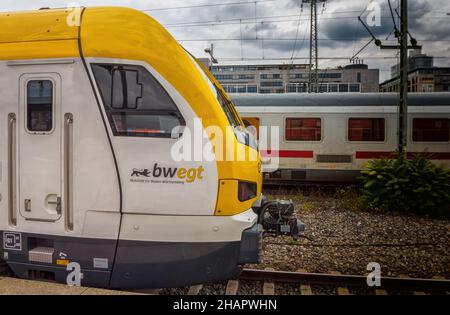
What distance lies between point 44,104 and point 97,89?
646 mm

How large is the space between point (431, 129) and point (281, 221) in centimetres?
1012

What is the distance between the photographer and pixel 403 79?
10711 mm

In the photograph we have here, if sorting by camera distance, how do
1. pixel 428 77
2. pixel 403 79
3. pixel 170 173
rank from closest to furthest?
pixel 170 173
pixel 403 79
pixel 428 77

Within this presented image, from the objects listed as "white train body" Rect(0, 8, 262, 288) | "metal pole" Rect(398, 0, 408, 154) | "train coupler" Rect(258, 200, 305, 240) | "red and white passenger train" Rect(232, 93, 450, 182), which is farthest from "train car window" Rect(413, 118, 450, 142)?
"white train body" Rect(0, 8, 262, 288)

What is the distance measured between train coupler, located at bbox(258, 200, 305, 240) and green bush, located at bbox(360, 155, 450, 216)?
222 inches

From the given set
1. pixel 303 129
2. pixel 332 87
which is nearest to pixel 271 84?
pixel 332 87

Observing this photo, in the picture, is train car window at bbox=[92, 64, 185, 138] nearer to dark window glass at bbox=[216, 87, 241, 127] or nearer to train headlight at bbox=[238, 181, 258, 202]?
dark window glass at bbox=[216, 87, 241, 127]

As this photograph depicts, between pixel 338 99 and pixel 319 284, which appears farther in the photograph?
pixel 338 99

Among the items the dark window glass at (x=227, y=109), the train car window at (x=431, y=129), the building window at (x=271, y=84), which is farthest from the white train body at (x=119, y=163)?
the building window at (x=271, y=84)

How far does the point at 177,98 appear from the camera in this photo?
3.56 m

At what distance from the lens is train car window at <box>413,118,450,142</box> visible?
12383 millimetres

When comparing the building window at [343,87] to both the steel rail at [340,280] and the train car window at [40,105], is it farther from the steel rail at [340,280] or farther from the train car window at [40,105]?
the train car window at [40,105]

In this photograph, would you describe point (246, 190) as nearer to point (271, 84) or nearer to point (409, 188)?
point (409, 188)
